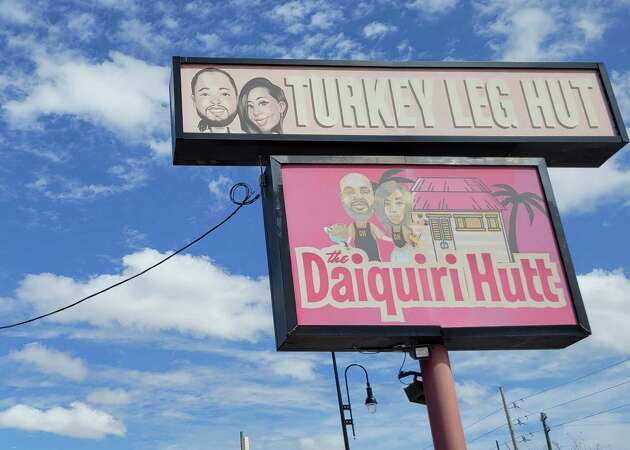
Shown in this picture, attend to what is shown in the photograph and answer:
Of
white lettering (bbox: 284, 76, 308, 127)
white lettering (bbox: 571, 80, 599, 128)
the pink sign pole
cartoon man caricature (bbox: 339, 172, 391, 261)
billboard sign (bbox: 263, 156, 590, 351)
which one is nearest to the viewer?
the pink sign pole

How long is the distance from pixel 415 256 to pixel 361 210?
1.04 meters

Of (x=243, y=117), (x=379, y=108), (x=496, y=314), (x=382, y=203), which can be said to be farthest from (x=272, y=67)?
(x=496, y=314)

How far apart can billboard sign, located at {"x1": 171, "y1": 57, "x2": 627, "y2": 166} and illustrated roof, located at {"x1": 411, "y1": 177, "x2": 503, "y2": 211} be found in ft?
2.68

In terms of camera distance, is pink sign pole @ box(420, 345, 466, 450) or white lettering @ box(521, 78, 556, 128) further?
white lettering @ box(521, 78, 556, 128)

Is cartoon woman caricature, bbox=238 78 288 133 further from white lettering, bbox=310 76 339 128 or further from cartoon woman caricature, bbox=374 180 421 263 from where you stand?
cartoon woman caricature, bbox=374 180 421 263

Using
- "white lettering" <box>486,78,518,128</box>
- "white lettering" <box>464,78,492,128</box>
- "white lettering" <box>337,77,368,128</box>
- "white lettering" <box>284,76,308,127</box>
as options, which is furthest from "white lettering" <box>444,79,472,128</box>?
"white lettering" <box>284,76,308,127</box>

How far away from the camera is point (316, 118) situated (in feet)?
39.3

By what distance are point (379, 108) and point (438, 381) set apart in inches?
176

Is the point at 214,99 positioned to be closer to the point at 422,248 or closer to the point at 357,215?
the point at 357,215

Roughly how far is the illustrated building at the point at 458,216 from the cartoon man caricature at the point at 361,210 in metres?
0.65

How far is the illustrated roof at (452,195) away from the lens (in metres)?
11.4

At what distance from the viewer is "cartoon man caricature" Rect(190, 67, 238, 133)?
1159 centimetres

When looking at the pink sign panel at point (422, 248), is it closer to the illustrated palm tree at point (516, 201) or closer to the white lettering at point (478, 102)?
the illustrated palm tree at point (516, 201)

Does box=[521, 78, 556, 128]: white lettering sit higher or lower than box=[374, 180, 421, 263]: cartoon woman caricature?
higher
